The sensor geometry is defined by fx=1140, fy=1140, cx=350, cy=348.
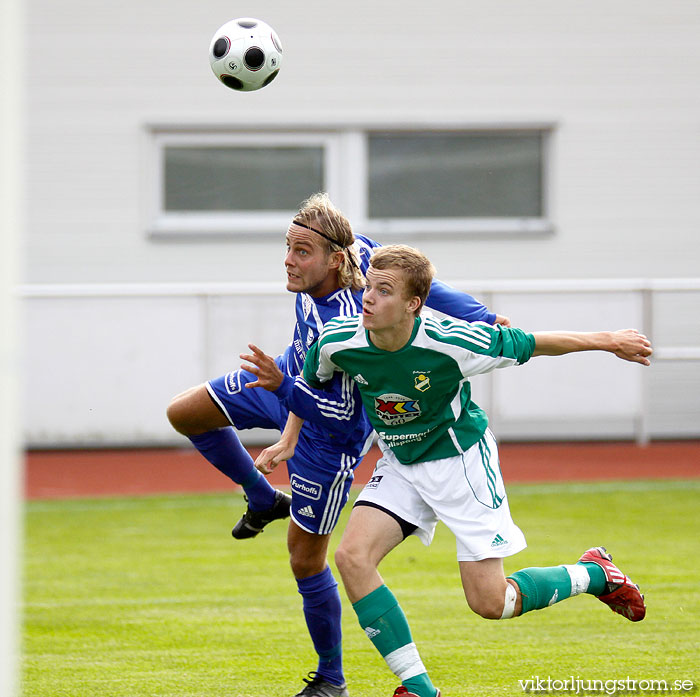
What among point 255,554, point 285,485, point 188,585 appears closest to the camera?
point 188,585

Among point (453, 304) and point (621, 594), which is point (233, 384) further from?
point (621, 594)

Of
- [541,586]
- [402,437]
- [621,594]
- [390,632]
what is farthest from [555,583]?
[402,437]

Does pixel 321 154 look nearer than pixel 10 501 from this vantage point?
No

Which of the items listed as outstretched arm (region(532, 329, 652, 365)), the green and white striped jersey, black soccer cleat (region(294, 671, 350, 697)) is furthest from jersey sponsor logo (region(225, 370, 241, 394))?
outstretched arm (region(532, 329, 652, 365))

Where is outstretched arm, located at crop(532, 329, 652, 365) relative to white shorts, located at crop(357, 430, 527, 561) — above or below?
above

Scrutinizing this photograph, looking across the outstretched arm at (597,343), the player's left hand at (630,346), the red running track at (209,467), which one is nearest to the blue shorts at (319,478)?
the outstretched arm at (597,343)

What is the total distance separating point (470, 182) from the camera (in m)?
13.1

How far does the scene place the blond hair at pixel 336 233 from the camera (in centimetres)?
428

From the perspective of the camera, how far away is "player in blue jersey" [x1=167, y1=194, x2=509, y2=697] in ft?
14.0

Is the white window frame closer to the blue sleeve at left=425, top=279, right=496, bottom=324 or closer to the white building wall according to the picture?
the white building wall

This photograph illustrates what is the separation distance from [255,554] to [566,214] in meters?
6.94

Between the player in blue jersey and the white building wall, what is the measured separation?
27.0 ft

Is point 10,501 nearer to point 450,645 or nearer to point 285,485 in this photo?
point 450,645

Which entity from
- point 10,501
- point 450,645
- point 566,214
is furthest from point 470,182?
point 10,501
